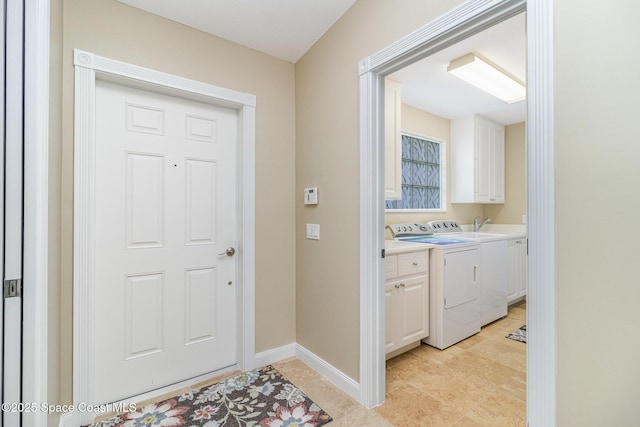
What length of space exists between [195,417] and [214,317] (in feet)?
2.05

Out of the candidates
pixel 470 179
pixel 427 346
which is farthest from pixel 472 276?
pixel 470 179

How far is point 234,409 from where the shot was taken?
172 centimetres

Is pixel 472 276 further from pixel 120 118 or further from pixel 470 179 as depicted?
pixel 120 118

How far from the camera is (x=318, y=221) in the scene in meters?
2.16

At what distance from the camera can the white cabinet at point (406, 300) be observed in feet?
7.20

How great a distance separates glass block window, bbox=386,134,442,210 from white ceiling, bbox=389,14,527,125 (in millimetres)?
426

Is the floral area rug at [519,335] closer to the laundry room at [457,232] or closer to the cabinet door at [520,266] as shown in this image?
the laundry room at [457,232]

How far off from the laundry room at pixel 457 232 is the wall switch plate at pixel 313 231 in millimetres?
554

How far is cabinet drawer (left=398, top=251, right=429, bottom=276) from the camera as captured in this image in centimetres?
227

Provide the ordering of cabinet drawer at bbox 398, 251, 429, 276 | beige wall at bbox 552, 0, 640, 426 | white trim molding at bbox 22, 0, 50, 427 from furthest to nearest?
cabinet drawer at bbox 398, 251, 429, 276 < white trim molding at bbox 22, 0, 50, 427 < beige wall at bbox 552, 0, 640, 426

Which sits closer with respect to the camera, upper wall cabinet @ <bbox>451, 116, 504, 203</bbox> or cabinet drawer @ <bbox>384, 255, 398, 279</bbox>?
cabinet drawer @ <bbox>384, 255, 398, 279</bbox>

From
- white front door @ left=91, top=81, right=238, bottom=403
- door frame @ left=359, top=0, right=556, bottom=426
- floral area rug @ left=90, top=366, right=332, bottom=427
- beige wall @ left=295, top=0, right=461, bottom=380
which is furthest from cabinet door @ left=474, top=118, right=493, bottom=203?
floral area rug @ left=90, top=366, right=332, bottom=427

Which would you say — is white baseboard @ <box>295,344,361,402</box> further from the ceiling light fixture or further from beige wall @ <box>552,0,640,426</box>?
the ceiling light fixture

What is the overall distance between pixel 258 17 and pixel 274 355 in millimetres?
2453
